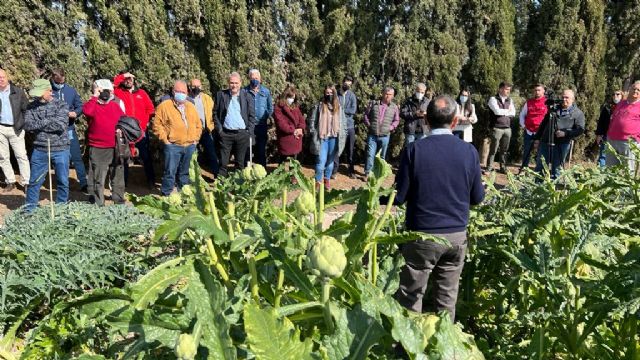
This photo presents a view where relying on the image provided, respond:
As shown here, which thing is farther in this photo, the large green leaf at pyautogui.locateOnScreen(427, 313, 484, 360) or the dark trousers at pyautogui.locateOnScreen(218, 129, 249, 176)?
the dark trousers at pyautogui.locateOnScreen(218, 129, 249, 176)

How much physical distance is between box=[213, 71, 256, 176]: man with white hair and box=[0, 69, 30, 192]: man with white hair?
2.13 m

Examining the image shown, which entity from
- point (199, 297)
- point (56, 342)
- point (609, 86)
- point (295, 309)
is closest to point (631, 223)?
point (295, 309)

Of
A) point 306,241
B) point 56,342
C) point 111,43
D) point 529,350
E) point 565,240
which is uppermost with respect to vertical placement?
point 111,43

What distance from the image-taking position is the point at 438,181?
2.65 metres

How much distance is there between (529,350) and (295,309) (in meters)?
1.15

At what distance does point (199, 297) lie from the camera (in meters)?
1.31

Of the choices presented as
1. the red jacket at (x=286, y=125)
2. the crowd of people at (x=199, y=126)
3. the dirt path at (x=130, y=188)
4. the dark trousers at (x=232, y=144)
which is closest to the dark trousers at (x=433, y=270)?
the crowd of people at (x=199, y=126)

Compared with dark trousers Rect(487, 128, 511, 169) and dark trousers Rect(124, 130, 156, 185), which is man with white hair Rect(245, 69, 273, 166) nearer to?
dark trousers Rect(124, 130, 156, 185)

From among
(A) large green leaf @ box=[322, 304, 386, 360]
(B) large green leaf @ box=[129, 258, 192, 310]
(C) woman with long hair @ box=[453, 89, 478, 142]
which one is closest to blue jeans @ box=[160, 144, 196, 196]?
(C) woman with long hair @ box=[453, 89, 478, 142]

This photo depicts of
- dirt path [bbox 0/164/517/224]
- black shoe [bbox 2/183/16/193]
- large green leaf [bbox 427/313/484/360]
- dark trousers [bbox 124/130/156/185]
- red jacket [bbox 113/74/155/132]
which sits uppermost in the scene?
red jacket [bbox 113/74/155/132]

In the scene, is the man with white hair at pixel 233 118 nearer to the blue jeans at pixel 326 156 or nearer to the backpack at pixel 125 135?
the blue jeans at pixel 326 156

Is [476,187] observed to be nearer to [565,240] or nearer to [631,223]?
[565,240]

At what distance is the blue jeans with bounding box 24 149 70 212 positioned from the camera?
17.5 ft

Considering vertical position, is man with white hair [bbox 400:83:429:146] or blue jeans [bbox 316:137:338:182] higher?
man with white hair [bbox 400:83:429:146]
